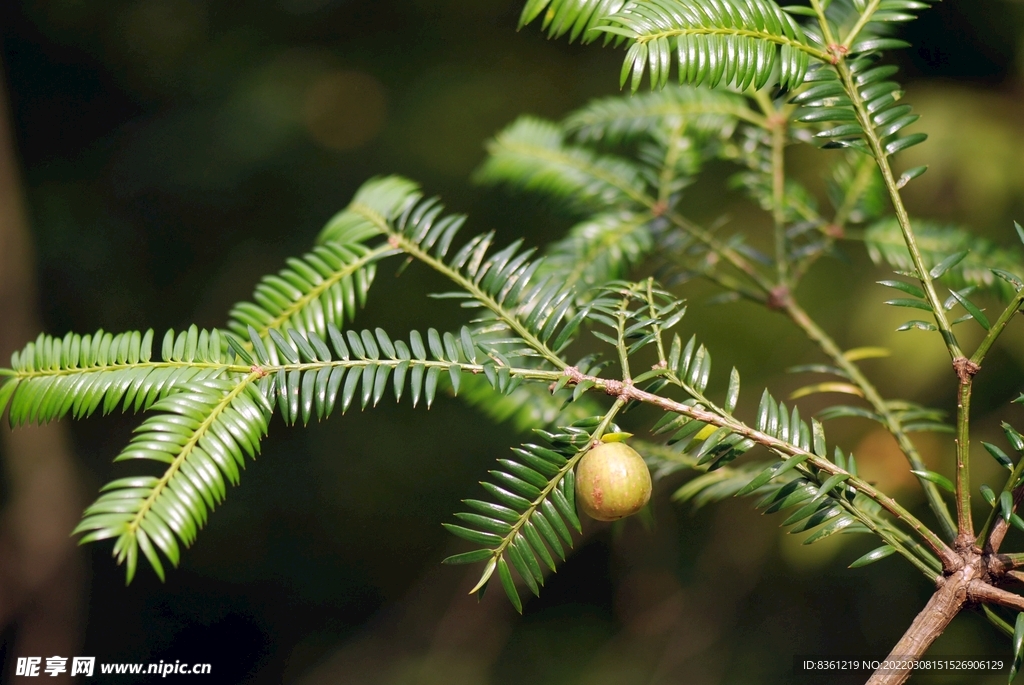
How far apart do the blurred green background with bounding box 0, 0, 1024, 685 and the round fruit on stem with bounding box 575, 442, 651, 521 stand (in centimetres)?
147

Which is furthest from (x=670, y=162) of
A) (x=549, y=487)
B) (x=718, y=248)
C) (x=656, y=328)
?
(x=549, y=487)

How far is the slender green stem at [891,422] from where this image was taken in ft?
1.66

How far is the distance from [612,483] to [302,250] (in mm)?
1777

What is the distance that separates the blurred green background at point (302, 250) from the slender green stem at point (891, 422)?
3.65ft

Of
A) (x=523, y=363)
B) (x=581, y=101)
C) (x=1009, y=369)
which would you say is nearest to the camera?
(x=523, y=363)

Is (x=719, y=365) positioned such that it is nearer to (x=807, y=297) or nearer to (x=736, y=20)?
(x=807, y=297)

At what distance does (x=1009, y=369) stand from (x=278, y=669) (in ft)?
6.61

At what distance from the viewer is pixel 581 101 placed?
1978mm


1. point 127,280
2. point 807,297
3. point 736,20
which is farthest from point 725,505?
point 127,280

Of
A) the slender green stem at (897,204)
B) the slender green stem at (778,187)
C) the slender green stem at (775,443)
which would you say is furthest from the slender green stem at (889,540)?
the slender green stem at (778,187)

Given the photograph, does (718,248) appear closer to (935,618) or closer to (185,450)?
(935,618)

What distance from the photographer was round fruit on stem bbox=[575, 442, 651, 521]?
1.39ft

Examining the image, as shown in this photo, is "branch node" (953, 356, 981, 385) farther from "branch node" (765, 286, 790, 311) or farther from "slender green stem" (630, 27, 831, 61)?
"branch node" (765, 286, 790, 311)

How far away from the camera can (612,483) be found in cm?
42
